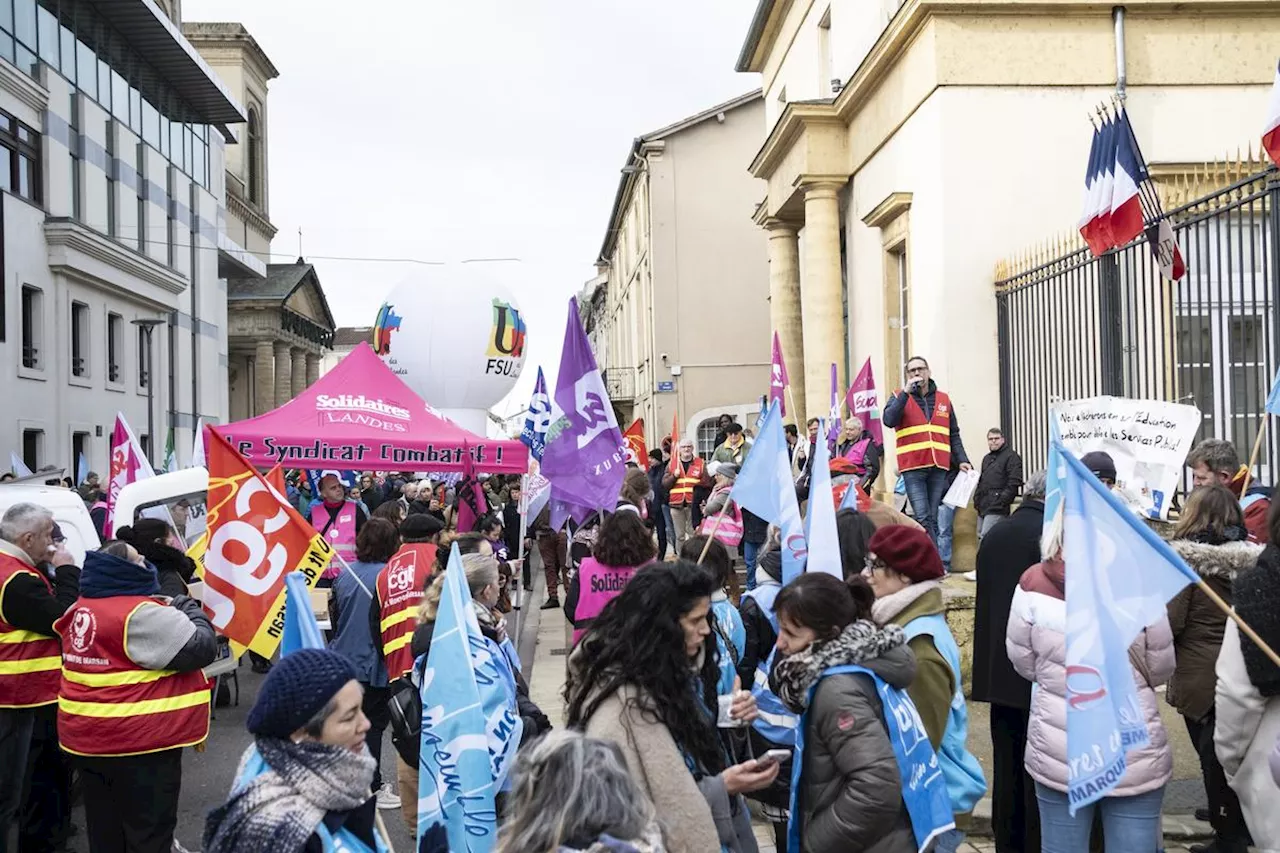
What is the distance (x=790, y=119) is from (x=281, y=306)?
40.7 meters

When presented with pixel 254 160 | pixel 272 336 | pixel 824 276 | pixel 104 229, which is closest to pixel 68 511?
pixel 824 276

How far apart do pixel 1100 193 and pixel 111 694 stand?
8040 mm

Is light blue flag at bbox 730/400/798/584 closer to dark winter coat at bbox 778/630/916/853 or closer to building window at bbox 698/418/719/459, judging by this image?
dark winter coat at bbox 778/630/916/853

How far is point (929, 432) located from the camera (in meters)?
11.1

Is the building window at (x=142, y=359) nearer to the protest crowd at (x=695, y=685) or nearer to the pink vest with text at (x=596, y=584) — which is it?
the protest crowd at (x=695, y=685)

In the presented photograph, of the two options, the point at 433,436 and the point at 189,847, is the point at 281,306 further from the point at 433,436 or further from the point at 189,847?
the point at 189,847

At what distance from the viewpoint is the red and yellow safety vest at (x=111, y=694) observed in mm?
5125

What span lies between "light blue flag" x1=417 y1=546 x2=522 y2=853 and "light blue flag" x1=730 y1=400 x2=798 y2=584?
6.75ft

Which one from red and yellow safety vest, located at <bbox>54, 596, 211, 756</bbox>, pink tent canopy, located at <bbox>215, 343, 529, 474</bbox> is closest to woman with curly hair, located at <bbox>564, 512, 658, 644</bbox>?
red and yellow safety vest, located at <bbox>54, 596, 211, 756</bbox>

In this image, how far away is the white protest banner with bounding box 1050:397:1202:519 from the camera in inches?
321

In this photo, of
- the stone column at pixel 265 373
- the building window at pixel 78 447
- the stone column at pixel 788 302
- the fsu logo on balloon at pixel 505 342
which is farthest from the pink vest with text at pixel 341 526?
the stone column at pixel 265 373

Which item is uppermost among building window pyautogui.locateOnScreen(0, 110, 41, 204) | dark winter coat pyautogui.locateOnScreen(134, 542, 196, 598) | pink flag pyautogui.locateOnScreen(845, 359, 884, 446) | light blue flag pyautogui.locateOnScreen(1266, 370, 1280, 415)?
building window pyautogui.locateOnScreen(0, 110, 41, 204)

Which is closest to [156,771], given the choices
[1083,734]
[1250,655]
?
[1083,734]

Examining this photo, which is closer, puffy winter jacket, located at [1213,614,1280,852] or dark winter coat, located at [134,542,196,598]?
puffy winter jacket, located at [1213,614,1280,852]
